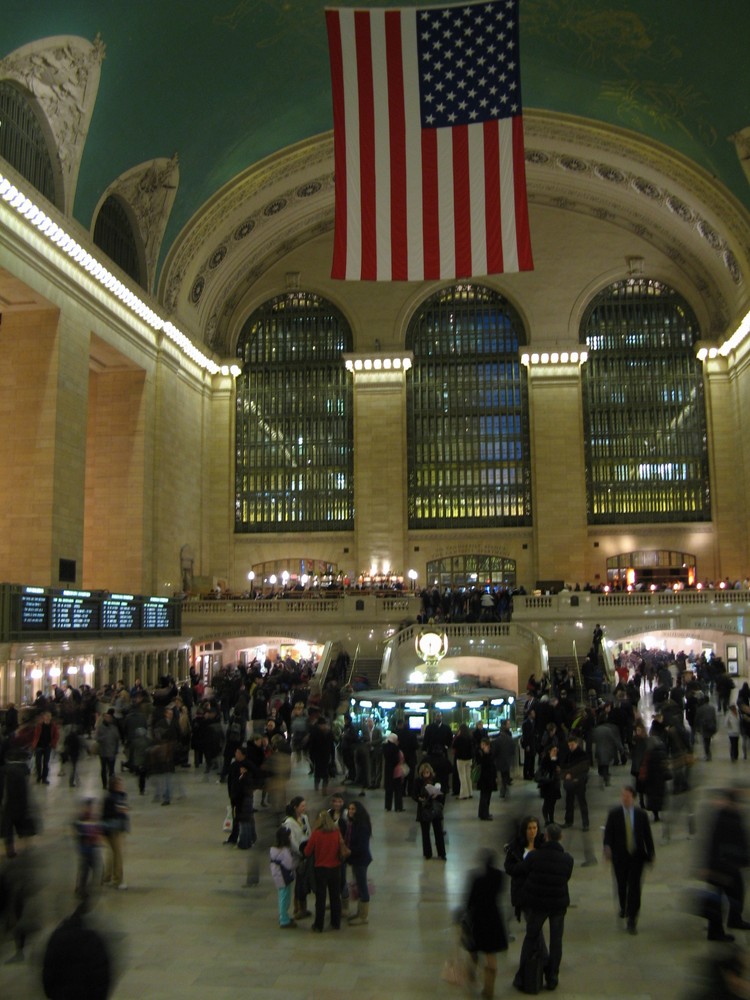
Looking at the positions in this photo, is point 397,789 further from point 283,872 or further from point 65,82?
point 65,82

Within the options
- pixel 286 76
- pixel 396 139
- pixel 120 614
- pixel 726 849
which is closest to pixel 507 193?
pixel 396 139

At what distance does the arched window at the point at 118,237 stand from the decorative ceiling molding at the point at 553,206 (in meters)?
1.63

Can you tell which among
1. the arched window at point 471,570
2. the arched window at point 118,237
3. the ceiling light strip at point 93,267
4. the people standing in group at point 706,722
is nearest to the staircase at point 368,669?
the arched window at point 471,570

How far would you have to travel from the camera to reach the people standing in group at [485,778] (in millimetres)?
11328

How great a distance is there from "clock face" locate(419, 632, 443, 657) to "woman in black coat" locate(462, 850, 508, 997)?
13.0 metres

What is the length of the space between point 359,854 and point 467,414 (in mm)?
30927

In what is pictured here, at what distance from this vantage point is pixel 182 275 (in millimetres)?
32719

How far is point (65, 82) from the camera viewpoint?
23.1 metres

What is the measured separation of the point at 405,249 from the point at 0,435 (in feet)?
43.3

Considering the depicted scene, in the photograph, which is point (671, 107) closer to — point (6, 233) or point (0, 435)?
point (6, 233)

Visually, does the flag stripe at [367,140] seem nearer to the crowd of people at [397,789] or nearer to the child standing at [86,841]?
the crowd of people at [397,789]

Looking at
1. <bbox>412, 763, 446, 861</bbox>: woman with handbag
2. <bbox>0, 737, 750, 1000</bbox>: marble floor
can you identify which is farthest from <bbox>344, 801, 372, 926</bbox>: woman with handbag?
<bbox>412, 763, 446, 861</bbox>: woman with handbag

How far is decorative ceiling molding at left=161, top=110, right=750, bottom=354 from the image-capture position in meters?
31.5

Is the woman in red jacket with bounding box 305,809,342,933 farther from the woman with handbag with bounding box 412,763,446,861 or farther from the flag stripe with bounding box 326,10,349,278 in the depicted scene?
the flag stripe with bounding box 326,10,349,278
